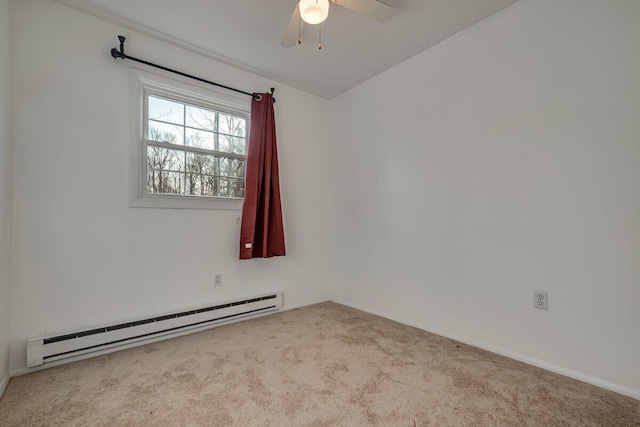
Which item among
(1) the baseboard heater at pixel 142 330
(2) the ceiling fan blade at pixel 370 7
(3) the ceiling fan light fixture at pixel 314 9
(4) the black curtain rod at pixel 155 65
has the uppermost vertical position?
(2) the ceiling fan blade at pixel 370 7

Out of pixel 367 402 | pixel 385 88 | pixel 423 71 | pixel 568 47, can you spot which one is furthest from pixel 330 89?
pixel 367 402

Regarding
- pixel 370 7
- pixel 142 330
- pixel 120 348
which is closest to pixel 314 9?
pixel 370 7

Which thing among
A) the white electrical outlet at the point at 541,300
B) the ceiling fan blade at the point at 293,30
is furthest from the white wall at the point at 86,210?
the white electrical outlet at the point at 541,300

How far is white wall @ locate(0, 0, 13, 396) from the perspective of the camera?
5.27 feet

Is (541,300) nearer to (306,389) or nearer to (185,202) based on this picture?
(306,389)

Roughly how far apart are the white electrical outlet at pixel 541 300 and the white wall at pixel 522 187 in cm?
3

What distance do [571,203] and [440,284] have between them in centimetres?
104

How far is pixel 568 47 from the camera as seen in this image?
68.1 inches

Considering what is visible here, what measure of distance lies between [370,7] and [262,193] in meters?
1.70

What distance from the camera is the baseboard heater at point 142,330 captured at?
1.80 m

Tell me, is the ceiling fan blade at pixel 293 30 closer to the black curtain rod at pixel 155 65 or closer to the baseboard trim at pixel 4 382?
the black curtain rod at pixel 155 65

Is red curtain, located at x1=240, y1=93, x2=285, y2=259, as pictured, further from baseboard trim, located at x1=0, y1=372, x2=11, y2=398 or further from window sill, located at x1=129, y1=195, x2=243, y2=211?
baseboard trim, located at x1=0, y1=372, x2=11, y2=398

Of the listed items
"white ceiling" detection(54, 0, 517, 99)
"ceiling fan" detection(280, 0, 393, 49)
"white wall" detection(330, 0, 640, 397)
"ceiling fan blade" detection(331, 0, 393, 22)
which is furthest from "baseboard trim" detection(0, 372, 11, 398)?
"ceiling fan blade" detection(331, 0, 393, 22)

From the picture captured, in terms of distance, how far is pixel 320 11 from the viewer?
1.45 m
